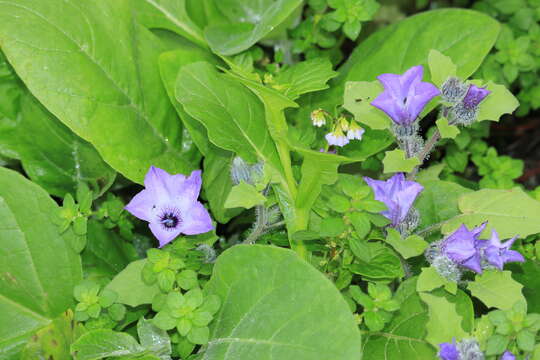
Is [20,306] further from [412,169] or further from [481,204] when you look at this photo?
[481,204]

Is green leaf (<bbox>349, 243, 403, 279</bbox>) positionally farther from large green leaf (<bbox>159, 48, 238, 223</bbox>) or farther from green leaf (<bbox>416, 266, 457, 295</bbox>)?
large green leaf (<bbox>159, 48, 238, 223</bbox>)

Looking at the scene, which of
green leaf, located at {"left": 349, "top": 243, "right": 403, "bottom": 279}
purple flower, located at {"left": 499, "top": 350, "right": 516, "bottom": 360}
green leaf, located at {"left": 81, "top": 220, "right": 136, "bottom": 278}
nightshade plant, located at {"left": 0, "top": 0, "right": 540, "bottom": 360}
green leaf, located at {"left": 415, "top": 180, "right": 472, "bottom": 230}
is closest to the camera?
purple flower, located at {"left": 499, "top": 350, "right": 516, "bottom": 360}

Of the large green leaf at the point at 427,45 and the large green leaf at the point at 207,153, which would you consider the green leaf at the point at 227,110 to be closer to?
the large green leaf at the point at 207,153

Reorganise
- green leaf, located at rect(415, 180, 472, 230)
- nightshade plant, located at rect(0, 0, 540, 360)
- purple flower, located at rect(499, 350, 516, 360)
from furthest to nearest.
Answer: green leaf, located at rect(415, 180, 472, 230)
nightshade plant, located at rect(0, 0, 540, 360)
purple flower, located at rect(499, 350, 516, 360)

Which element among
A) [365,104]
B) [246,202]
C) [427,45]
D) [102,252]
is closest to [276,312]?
[246,202]

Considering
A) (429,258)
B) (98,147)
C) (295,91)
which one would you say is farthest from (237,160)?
(429,258)

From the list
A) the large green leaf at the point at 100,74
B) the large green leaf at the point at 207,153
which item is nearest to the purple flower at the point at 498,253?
the large green leaf at the point at 207,153

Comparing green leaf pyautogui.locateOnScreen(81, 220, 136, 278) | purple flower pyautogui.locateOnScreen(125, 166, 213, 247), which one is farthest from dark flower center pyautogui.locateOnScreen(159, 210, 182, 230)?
green leaf pyautogui.locateOnScreen(81, 220, 136, 278)
